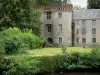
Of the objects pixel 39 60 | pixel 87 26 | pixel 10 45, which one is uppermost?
pixel 87 26

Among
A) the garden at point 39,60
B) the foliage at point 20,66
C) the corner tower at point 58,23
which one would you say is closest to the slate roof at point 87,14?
the corner tower at point 58,23

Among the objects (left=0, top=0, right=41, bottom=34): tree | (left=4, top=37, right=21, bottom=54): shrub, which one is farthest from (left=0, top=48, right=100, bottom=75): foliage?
(left=0, top=0, right=41, bottom=34): tree

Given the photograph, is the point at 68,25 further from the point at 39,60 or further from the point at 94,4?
the point at 39,60

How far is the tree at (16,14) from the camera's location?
153ft

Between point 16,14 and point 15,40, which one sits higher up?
point 16,14

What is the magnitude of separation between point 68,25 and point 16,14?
44.4 feet

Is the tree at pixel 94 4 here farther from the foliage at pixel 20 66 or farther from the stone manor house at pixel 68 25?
the foliage at pixel 20 66

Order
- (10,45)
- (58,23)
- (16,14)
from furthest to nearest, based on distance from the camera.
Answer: (58,23) < (16,14) < (10,45)

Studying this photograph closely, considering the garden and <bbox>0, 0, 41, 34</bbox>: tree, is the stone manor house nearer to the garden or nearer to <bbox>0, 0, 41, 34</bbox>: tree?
<bbox>0, 0, 41, 34</bbox>: tree

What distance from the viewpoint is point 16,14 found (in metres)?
47.2

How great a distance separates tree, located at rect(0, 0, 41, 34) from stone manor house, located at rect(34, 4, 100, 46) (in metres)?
8.31

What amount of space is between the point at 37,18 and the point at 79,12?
10.6 metres

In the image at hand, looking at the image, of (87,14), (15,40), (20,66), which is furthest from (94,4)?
(20,66)

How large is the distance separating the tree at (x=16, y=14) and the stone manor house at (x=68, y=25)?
27.3ft
